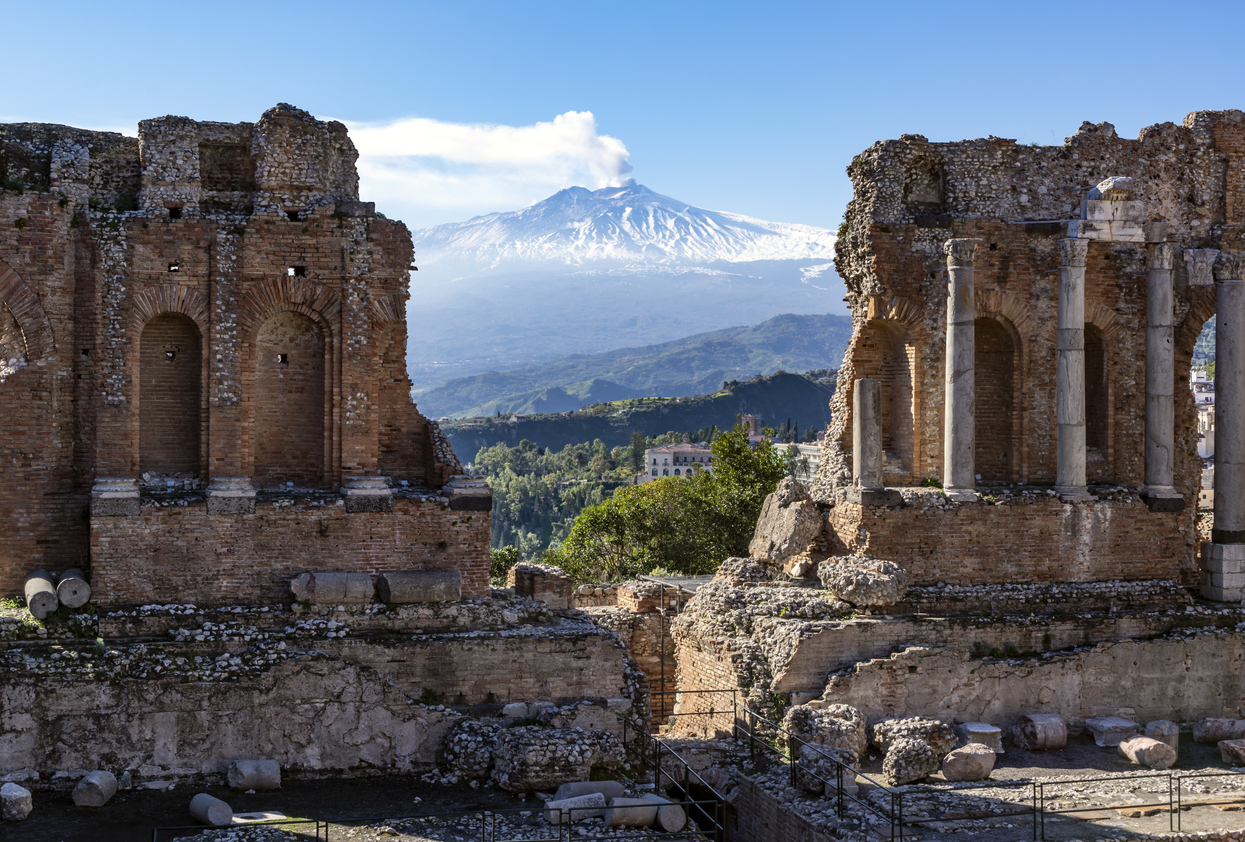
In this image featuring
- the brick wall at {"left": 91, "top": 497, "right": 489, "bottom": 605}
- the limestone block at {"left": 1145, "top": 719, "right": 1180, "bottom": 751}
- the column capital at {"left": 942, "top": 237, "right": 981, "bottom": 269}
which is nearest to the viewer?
the brick wall at {"left": 91, "top": 497, "right": 489, "bottom": 605}

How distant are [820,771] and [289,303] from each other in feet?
35.4

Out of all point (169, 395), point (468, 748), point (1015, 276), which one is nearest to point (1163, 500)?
point (1015, 276)

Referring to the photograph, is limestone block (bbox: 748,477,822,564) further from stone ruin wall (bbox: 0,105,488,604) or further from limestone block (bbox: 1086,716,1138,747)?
stone ruin wall (bbox: 0,105,488,604)

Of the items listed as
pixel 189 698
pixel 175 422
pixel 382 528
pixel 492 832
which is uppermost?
pixel 175 422

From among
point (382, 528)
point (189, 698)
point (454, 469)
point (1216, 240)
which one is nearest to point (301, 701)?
point (189, 698)

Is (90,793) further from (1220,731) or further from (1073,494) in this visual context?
(1220,731)

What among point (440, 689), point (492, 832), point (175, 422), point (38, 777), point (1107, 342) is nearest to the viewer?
point (492, 832)

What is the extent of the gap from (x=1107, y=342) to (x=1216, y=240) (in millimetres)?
2950

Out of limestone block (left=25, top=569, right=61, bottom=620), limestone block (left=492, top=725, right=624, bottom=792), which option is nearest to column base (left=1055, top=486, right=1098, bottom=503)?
limestone block (left=492, top=725, right=624, bottom=792)

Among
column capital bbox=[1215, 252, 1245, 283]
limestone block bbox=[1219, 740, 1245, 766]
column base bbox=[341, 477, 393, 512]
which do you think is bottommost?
limestone block bbox=[1219, 740, 1245, 766]

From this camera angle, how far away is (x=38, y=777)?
17047 mm

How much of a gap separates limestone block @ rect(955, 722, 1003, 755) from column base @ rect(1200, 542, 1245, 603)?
663 centimetres

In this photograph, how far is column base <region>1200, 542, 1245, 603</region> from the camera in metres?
23.7

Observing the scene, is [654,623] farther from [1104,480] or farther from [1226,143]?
[1226,143]
